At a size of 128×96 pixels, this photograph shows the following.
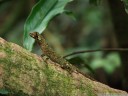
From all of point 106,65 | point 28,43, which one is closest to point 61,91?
point 28,43

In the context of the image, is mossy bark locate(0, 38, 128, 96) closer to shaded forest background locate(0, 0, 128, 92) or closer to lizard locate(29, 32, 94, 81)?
lizard locate(29, 32, 94, 81)

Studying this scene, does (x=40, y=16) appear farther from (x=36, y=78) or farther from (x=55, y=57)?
(x=36, y=78)

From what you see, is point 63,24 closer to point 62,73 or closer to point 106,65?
point 106,65

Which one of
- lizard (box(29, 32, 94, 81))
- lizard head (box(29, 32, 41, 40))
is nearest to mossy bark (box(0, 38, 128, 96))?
lizard (box(29, 32, 94, 81))

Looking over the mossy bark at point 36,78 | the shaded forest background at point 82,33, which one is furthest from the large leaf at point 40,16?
the shaded forest background at point 82,33

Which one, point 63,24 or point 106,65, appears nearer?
point 106,65

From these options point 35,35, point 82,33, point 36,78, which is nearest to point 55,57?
point 35,35
